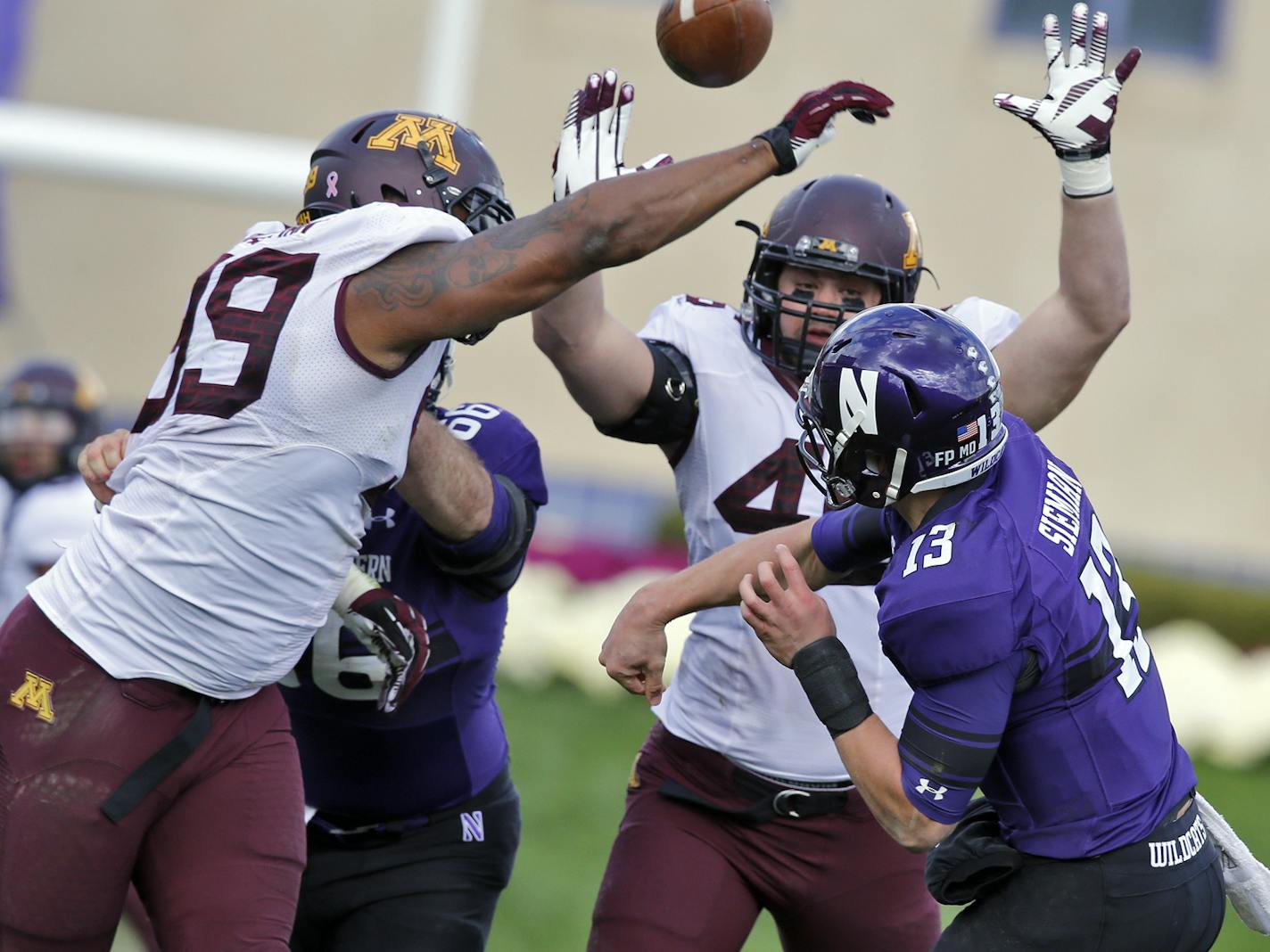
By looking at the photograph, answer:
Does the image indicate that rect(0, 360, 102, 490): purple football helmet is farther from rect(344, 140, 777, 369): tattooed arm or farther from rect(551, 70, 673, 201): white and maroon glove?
rect(344, 140, 777, 369): tattooed arm

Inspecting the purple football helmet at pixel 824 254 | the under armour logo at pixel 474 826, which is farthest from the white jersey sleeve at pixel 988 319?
the under armour logo at pixel 474 826

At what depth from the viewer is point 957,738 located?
2695mm

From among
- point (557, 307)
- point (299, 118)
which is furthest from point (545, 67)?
point (557, 307)

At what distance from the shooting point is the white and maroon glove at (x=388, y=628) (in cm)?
322

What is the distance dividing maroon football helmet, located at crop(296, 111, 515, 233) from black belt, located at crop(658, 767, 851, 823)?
4.44 ft

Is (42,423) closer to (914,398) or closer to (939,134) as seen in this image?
(914,398)

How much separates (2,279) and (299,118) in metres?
2.74

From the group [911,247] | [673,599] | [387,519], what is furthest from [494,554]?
[911,247]

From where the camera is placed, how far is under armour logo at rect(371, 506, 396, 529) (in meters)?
3.55

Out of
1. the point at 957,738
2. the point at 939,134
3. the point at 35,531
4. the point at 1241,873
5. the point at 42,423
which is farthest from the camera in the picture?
the point at 939,134

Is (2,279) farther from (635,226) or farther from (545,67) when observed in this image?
(635,226)

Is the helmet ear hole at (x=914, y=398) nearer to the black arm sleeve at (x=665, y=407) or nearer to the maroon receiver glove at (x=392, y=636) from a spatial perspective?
the black arm sleeve at (x=665, y=407)

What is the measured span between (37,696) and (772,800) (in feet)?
5.19

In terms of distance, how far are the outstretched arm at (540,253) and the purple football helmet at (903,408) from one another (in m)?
0.36
